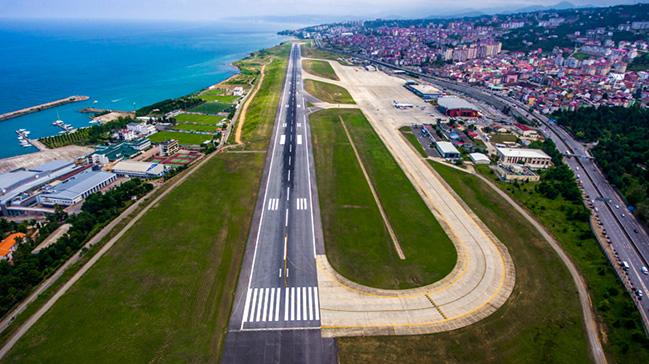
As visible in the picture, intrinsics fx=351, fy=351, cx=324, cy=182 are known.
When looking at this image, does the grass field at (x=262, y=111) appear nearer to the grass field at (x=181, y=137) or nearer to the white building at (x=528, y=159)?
the grass field at (x=181, y=137)

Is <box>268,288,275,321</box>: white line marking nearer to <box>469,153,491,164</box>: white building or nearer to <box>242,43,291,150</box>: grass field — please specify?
<box>242,43,291,150</box>: grass field

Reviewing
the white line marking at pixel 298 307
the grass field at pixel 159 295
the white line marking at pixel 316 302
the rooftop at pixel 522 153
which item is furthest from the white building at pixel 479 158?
the white line marking at pixel 298 307

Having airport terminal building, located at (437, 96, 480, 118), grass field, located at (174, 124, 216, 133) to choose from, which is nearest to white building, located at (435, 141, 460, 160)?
airport terminal building, located at (437, 96, 480, 118)

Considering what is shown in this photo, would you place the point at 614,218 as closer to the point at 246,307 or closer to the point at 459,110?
the point at 246,307

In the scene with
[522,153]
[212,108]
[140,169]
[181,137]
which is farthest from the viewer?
[212,108]

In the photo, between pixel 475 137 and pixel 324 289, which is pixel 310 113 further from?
pixel 324 289

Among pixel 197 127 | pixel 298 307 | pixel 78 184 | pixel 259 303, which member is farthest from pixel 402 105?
pixel 259 303
